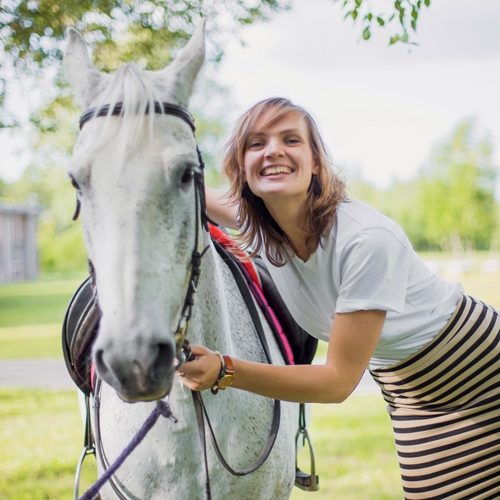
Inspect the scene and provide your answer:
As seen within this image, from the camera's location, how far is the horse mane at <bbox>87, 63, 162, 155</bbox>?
1.32m

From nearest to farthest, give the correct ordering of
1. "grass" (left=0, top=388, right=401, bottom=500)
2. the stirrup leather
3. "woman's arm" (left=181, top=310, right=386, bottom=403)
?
"woman's arm" (left=181, top=310, right=386, bottom=403), the stirrup leather, "grass" (left=0, top=388, right=401, bottom=500)

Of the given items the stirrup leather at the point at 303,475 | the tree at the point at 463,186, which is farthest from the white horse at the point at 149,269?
the tree at the point at 463,186

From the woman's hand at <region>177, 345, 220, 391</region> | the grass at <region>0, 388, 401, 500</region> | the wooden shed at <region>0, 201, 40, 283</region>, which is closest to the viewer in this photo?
the woman's hand at <region>177, 345, 220, 391</region>

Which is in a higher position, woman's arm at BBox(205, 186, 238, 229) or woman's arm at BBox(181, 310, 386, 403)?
woman's arm at BBox(205, 186, 238, 229)

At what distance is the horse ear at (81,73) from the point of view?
1522mm

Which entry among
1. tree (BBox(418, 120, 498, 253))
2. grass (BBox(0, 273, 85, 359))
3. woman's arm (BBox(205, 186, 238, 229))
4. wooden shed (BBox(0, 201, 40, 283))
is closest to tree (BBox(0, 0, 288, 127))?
woman's arm (BBox(205, 186, 238, 229))

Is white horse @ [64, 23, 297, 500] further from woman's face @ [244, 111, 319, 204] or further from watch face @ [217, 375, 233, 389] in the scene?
woman's face @ [244, 111, 319, 204]

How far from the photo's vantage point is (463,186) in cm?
2519

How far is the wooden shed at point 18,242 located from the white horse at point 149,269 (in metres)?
32.3

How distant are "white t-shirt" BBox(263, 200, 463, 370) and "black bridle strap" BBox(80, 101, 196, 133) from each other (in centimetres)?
75

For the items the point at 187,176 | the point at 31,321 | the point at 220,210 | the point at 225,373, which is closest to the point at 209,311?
the point at 225,373

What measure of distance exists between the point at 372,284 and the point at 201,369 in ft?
2.18

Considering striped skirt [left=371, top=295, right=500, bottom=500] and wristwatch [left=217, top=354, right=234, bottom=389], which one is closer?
wristwatch [left=217, top=354, right=234, bottom=389]

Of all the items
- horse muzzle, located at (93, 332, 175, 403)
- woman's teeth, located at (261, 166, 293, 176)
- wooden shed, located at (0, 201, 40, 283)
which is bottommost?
wooden shed, located at (0, 201, 40, 283)
